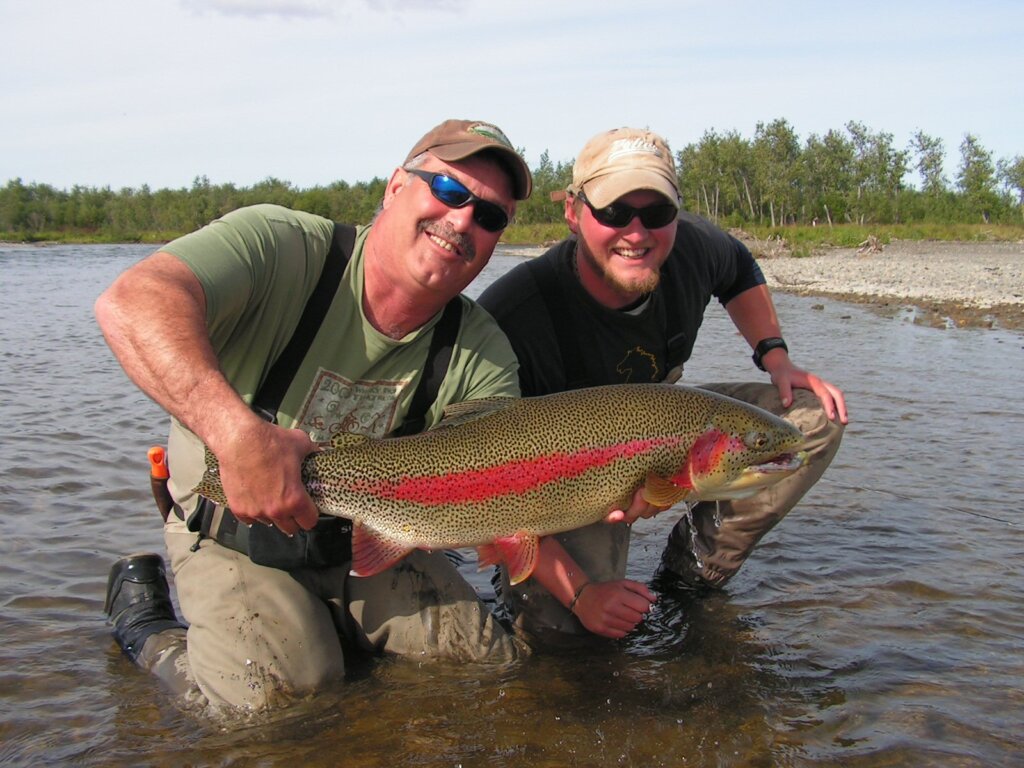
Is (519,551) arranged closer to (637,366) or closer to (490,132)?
(637,366)

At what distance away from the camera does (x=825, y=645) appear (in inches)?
151

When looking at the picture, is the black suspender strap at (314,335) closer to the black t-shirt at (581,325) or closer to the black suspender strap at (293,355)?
the black suspender strap at (293,355)

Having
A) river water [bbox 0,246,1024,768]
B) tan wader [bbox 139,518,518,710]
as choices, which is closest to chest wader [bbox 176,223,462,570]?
tan wader [bbox 139,518,518,710]

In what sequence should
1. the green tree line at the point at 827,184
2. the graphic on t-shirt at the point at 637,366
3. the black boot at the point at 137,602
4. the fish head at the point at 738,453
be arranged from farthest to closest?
1. the green tree line at the point at 827,184
2. the graphic on t-shirt at the point at 637,366
3. the black boot at the point at 137,602
4. the fish head at the point at 738,453

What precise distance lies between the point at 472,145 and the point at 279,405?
1.25 metres

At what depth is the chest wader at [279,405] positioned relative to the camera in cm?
332

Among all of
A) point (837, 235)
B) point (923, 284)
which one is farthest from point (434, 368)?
point (837, 235)

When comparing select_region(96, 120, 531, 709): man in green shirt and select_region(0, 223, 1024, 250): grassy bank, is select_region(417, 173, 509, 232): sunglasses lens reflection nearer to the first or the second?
select_region(96, 120, 531, 709): man in green shirt

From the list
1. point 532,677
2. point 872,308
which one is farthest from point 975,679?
point 872,308

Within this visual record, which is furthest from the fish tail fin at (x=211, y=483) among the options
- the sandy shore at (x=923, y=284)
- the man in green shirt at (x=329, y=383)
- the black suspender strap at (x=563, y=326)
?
the sandy shore at (x=923, y=284)

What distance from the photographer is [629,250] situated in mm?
4012

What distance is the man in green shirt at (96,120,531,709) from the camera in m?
3.17

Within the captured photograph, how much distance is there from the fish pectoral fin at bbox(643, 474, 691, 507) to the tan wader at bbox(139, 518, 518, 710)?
2.96ft

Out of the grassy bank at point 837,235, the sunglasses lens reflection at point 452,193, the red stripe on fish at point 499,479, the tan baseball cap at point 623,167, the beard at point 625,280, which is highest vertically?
the grassy bank at point 837,235
